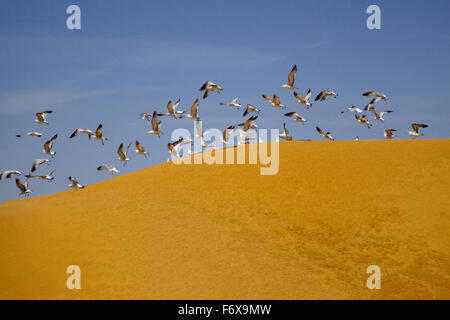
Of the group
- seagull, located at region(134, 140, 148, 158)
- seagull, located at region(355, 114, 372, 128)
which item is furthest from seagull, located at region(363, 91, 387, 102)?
seagull, located at region(134, 140, 148, 158)

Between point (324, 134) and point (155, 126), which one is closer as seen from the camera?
point (155, 126)

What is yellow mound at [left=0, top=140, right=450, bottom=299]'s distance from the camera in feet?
53.0

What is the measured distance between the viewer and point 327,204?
21.4 metres

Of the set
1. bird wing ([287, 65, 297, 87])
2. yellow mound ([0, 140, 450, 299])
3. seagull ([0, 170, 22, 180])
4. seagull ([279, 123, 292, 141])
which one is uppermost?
bird wing ([287, 65, 297, 87])

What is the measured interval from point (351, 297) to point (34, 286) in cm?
1036

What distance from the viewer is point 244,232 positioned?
19.2 meters

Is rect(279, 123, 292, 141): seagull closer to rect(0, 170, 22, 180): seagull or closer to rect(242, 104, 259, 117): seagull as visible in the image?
rect(242, 104, 259, 117): seagull

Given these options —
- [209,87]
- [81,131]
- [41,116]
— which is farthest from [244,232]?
[41,116]

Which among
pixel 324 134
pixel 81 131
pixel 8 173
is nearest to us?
pixel 8 173

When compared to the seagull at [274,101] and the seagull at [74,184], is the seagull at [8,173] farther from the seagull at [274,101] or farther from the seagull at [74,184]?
the seagull at [274,101]

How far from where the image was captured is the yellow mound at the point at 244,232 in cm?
1614

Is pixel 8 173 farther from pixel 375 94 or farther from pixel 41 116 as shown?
pixel 375 94

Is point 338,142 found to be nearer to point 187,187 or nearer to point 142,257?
point 187,187
